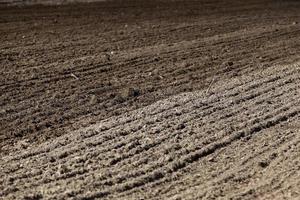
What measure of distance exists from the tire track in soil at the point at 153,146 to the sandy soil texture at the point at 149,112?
2 cm

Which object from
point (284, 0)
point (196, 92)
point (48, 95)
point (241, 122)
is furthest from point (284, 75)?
point (284, 0)

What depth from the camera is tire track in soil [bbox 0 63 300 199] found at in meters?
6.53

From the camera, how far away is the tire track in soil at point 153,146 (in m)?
6.53

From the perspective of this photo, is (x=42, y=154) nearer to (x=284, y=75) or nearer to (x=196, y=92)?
(x=196, y=92)

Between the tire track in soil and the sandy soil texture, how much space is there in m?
0.02

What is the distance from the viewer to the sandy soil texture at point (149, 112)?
6602 mm

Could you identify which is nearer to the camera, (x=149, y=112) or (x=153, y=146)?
(x=153, y=146)

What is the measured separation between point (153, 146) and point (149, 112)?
4.55 ft

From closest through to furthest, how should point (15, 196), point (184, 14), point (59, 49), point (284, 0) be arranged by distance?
1. point (15, 196)
2. point (59, 49)
3. point (184, 14)
4. point (284, 0)

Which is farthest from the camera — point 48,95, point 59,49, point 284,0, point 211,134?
point 284,0

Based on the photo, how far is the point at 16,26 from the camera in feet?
53.1

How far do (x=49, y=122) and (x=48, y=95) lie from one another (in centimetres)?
121

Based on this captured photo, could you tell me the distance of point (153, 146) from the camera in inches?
294

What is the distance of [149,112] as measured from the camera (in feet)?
28.9
